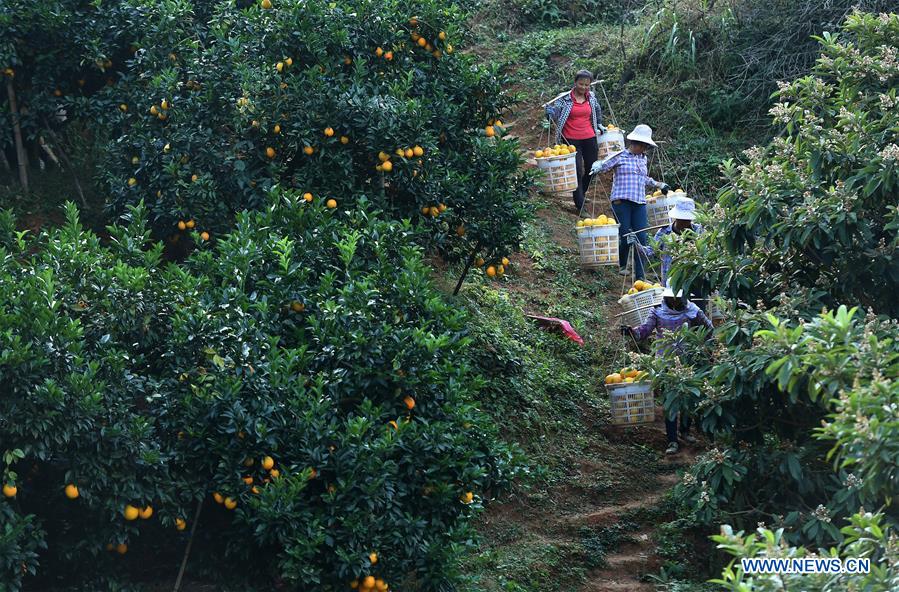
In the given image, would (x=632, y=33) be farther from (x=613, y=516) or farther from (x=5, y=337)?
(x=5, y=337)

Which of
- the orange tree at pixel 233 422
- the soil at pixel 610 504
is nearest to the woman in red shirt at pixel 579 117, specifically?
the soil at pixel 610 504

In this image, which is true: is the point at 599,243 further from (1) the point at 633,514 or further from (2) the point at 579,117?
(1) the point at 633,514

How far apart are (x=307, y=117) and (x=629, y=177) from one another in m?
3.91

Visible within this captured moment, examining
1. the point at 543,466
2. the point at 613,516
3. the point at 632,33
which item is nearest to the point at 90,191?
the point at 543,466

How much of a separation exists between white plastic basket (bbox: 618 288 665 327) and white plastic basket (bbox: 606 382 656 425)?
2.42ft

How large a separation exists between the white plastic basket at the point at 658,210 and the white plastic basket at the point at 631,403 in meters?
3.02

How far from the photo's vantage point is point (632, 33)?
15.0 m

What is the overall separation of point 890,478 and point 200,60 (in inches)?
217

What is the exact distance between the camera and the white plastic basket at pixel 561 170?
10.8 m

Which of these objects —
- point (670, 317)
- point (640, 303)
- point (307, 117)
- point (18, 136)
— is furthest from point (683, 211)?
point (18, 136)

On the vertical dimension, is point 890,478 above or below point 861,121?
below

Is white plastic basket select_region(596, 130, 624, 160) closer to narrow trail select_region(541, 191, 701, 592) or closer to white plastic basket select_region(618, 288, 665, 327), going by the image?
white plastic basket select_region(618, 288, 665, 327)

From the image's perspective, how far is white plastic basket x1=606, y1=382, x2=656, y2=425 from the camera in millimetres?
8297

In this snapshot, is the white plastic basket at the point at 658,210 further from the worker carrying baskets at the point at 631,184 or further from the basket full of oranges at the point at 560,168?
the basket full of oranges at the point at 560,168
